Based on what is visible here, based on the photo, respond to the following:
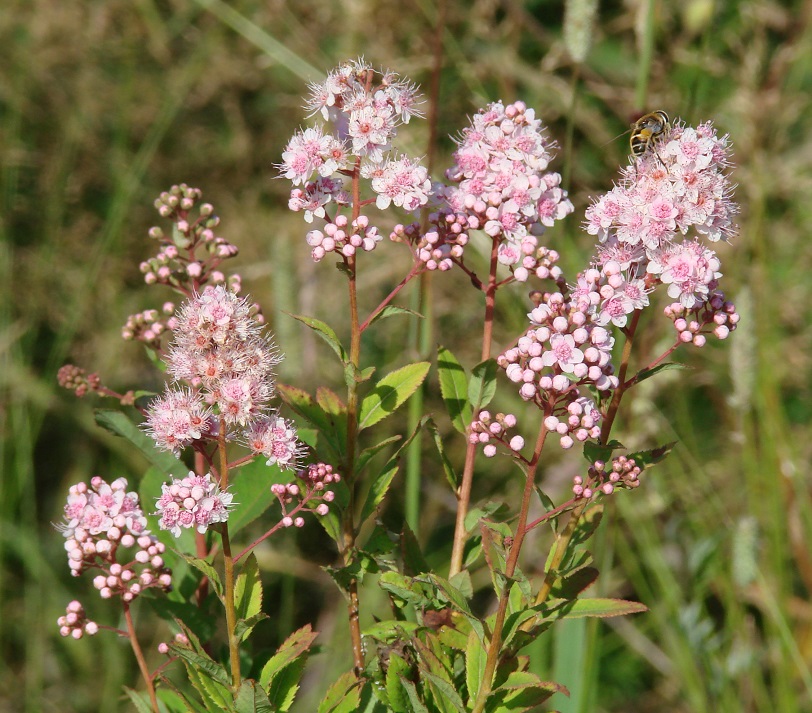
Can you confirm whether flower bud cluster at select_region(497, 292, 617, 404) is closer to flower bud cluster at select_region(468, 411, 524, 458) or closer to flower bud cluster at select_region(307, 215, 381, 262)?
flower bud cluster at select_region(468, 411, 524, 458)

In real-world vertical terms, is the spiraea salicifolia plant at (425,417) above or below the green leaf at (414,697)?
above

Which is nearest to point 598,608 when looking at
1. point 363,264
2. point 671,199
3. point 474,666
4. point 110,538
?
point 474,666

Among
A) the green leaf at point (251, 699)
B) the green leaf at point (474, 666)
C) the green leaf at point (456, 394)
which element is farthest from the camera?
the green leaf at point (456, 394)

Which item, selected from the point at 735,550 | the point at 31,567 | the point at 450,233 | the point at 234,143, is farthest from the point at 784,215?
the point at 31,567

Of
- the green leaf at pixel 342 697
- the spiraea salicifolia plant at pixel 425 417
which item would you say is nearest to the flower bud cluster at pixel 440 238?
the spiraea salicifolia plant at pixel 425 417

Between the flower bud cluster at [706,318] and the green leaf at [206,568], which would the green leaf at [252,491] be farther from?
the flower bud cluster at [706,318]

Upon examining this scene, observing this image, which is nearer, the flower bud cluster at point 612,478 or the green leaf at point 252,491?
the flower bud cluster at point 612,478

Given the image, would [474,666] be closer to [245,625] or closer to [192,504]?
[245,625]
